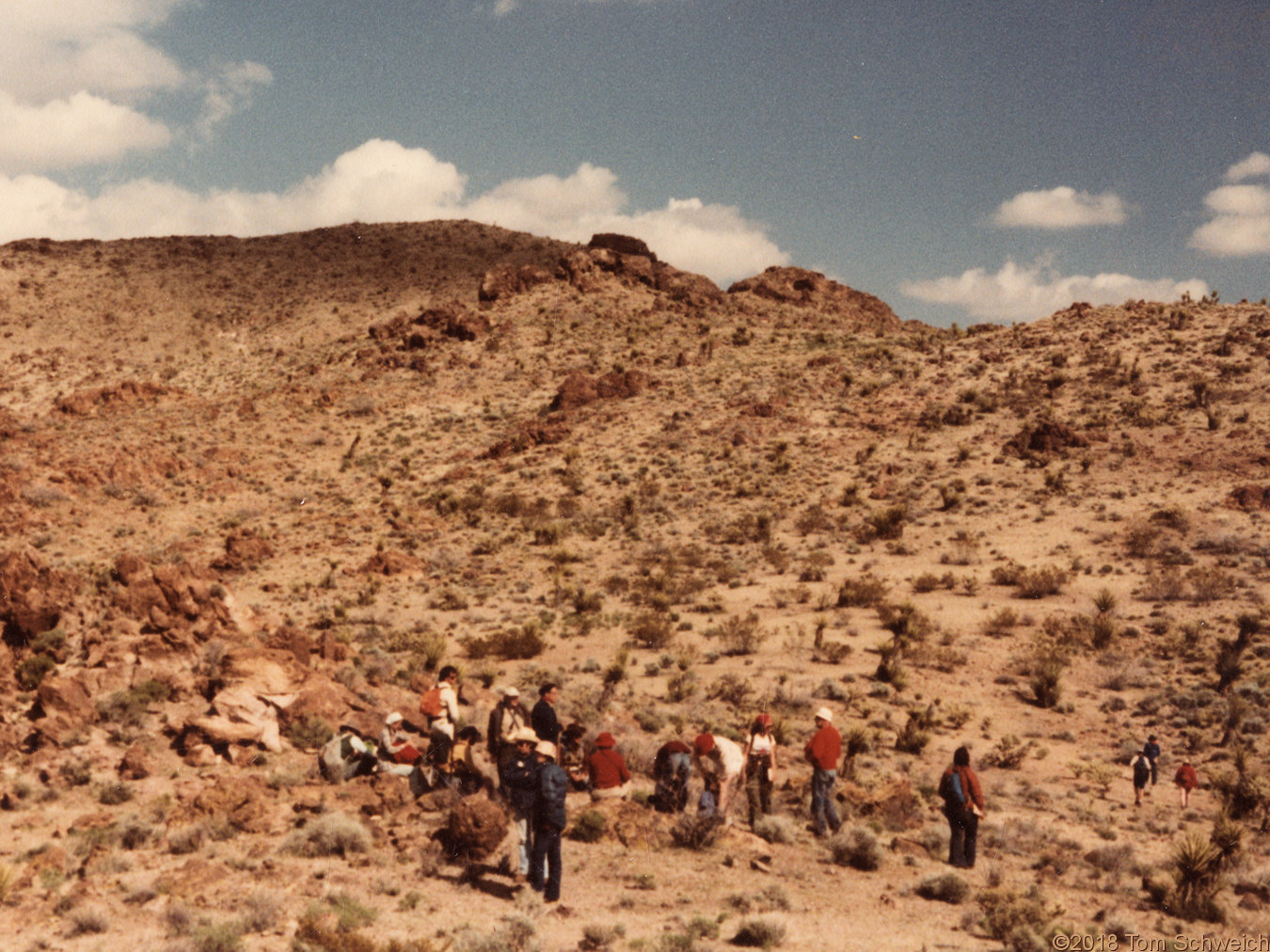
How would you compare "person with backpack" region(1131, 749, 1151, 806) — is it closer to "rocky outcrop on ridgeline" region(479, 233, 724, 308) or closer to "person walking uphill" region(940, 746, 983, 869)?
"person walking uphill" region(940, 746, 983, 869)

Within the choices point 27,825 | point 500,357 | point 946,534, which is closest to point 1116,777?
point 946,534

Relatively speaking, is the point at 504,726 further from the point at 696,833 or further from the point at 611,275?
the point at 611,275

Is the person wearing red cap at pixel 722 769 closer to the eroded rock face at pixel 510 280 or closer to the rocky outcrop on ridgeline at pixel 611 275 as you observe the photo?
the rocky outcrop on ridgeline at pixel 611 275

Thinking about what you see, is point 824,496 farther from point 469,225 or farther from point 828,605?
point 469,225

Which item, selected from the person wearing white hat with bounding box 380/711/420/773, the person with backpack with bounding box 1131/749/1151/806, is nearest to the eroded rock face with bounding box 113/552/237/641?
the person wearing white hat with bounding box 380/711/420/773

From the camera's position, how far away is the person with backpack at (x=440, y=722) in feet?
35.1

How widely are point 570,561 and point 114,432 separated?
25.6 metres

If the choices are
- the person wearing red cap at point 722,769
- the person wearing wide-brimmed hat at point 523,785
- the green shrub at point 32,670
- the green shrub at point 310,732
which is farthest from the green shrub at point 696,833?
the green shrub at point 32,670

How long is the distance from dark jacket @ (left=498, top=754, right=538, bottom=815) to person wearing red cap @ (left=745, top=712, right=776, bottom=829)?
394cm

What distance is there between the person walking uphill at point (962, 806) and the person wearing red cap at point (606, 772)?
3904 millimetres

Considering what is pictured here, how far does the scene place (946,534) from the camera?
27.1 metres

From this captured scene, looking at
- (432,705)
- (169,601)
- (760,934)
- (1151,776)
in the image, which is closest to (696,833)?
(760,934)

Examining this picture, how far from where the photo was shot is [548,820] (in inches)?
307

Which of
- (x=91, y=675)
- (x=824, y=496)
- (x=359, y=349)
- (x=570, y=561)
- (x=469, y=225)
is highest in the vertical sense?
(x=469, y=225)
